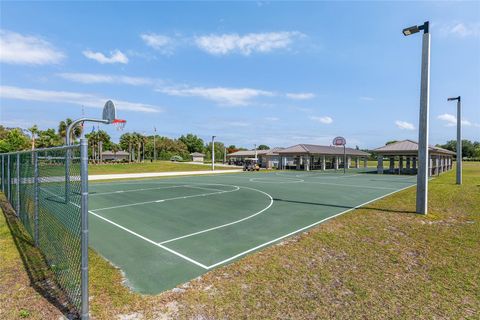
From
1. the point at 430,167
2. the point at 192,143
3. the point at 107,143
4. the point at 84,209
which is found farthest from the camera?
the point at 192,143

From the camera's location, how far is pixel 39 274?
5090 mm

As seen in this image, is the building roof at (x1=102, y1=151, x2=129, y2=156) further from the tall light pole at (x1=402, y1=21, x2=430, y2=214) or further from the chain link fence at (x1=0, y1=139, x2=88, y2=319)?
the tall light pole at (x1=402, y1=21, x2=430, y2=214)

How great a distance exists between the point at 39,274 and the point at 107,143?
75.6 metres

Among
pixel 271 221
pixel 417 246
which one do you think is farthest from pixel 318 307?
pixel 271 221

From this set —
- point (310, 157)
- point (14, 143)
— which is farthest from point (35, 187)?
point (14, 143)

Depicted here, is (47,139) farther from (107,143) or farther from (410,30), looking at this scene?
(410,30)

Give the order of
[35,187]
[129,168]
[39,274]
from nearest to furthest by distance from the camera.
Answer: [39,274] → [35,187] → [129,168]

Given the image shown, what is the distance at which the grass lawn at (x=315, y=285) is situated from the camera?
392 centimetres

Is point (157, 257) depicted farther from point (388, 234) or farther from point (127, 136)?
point (127, 136)

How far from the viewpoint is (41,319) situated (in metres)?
3.70

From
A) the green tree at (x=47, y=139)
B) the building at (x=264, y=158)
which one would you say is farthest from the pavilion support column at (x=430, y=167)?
the green tree at (x=47, y=139)

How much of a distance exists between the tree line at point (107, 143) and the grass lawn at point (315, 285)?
8840 millimetres

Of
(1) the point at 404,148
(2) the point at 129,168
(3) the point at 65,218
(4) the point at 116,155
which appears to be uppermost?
(1) the point at 404,148

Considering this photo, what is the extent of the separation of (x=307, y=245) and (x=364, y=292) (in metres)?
2.31
